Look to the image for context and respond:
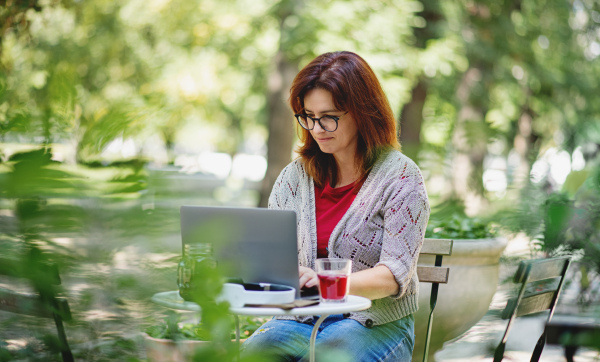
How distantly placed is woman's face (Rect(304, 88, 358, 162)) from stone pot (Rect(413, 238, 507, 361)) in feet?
4.22

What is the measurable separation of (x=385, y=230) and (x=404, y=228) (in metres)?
0.07

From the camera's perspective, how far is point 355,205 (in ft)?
8.15

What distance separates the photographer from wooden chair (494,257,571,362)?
5.56 ft

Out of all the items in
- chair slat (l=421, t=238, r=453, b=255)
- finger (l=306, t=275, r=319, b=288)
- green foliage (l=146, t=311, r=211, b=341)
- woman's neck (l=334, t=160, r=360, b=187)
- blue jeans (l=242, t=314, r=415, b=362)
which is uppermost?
green foliage (l=146, t=311, r=211, b=341)

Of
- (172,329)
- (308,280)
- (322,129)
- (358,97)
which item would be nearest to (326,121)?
(322,129)

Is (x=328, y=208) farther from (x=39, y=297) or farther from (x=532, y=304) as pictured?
(x=39, y=297)

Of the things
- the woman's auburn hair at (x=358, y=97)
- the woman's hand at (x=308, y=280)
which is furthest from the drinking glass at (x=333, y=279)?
the woman's auburn hair at (x=358, y=97)

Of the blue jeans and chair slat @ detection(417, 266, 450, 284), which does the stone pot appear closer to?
chair slat @ detection(417, 266, 450, 284)

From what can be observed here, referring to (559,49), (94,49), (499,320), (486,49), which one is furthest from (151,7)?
(499,320)

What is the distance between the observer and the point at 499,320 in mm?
1368

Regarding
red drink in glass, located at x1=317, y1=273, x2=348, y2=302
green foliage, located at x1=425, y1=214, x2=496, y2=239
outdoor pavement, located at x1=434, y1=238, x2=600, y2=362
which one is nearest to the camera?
outdoor pavement, located at x1=434, y1=238, x2=600, y2=362

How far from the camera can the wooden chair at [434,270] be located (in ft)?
9.86

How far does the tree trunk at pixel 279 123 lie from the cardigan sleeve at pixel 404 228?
6.90 m

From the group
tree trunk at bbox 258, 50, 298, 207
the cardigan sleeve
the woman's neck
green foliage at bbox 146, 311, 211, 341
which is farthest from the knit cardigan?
tree trunk at bbox 258, 50, 298, 207
